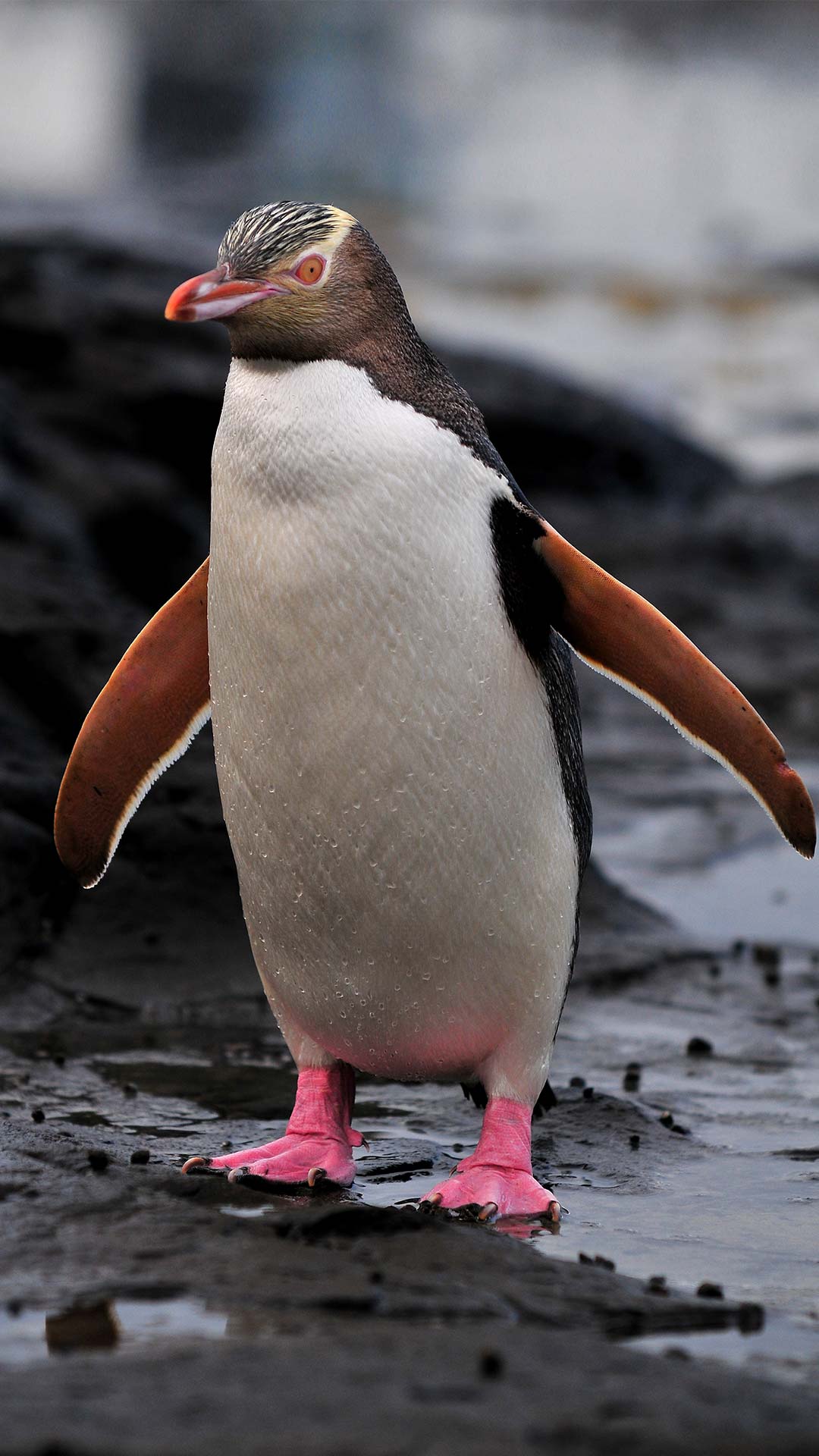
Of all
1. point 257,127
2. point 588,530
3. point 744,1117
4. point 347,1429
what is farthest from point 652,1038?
point 257,127

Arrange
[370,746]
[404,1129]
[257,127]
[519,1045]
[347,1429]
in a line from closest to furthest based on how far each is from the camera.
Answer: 1. [347,1429]
2. [370,746]
3. [519,1045]
4. [404,1129]
5. [257,127]

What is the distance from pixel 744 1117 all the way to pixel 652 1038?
84 cm

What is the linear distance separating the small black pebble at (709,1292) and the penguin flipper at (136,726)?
160 cm

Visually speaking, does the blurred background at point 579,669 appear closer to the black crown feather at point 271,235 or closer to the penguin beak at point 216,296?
the penguin beak at point 216,296

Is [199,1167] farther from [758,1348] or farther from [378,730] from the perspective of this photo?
[758,1348]

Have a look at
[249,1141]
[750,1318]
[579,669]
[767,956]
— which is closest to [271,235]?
[249,1141]

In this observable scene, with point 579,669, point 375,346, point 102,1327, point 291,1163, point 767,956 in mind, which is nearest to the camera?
point 102,1327

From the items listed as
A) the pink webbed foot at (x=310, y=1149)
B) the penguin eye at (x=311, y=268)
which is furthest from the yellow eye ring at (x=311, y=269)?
the pink webbed foot at (x=310, y=1149)

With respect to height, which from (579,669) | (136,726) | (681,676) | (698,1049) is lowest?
(698,1049)

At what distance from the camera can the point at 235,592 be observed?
10.7 feet

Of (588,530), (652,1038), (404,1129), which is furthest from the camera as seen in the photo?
(588,530)

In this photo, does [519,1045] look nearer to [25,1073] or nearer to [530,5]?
[25,1073]

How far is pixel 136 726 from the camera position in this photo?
12.4 feet

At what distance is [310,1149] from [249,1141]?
14.6 inches
